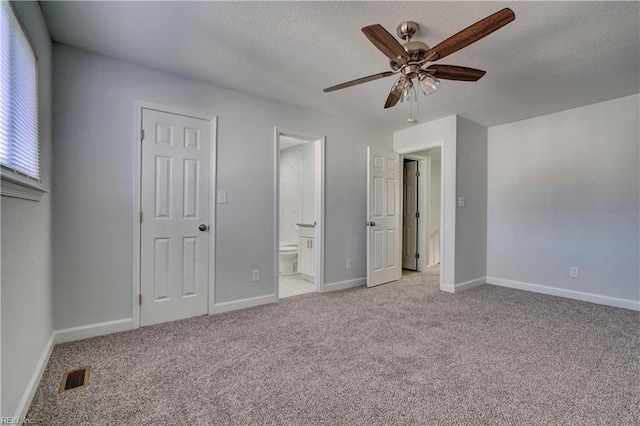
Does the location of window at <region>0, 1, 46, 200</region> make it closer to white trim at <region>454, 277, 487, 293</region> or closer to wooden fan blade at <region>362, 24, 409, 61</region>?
wooden fan blade at <region>362, 24, 409, 61</region>

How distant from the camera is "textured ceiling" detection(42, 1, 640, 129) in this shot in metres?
1.89

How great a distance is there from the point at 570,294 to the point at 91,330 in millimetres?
5171

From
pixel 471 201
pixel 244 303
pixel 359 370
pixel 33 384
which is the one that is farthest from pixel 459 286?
pixel 33 384

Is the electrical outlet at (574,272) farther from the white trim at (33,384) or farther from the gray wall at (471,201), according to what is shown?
the white trim at (33,384)

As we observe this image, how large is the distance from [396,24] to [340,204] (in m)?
2.37

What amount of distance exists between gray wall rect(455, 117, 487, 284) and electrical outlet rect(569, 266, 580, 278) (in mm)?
1001

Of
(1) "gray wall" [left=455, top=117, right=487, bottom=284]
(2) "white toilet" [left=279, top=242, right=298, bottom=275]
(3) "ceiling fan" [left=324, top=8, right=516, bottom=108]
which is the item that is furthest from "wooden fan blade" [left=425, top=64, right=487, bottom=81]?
(2) "white toilet" [left=279, top=242, right=298, bottom=275]

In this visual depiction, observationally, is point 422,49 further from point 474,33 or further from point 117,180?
point 117,180

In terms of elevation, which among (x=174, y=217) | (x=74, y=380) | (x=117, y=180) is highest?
(x=117, y=180)

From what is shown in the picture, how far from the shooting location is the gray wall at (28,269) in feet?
4.39

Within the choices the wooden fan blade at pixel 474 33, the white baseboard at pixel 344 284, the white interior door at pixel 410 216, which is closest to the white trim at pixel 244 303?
the white baseboard at pixel 344 284

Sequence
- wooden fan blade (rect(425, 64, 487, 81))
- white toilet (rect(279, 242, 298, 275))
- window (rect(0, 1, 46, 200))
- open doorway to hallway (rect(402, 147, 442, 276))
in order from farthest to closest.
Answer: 1. open doorway to hallway (rect(402, 147, 442, 276))
2. white toilet (rect(279, 242, 298, 275))
3. wooden fan blade (rect(425, 64, 487, 81))
4. window (rect(0, 1, 46, 200))

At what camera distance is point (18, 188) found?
4.74 ft

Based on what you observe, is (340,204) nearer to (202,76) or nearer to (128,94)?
(202,76)
